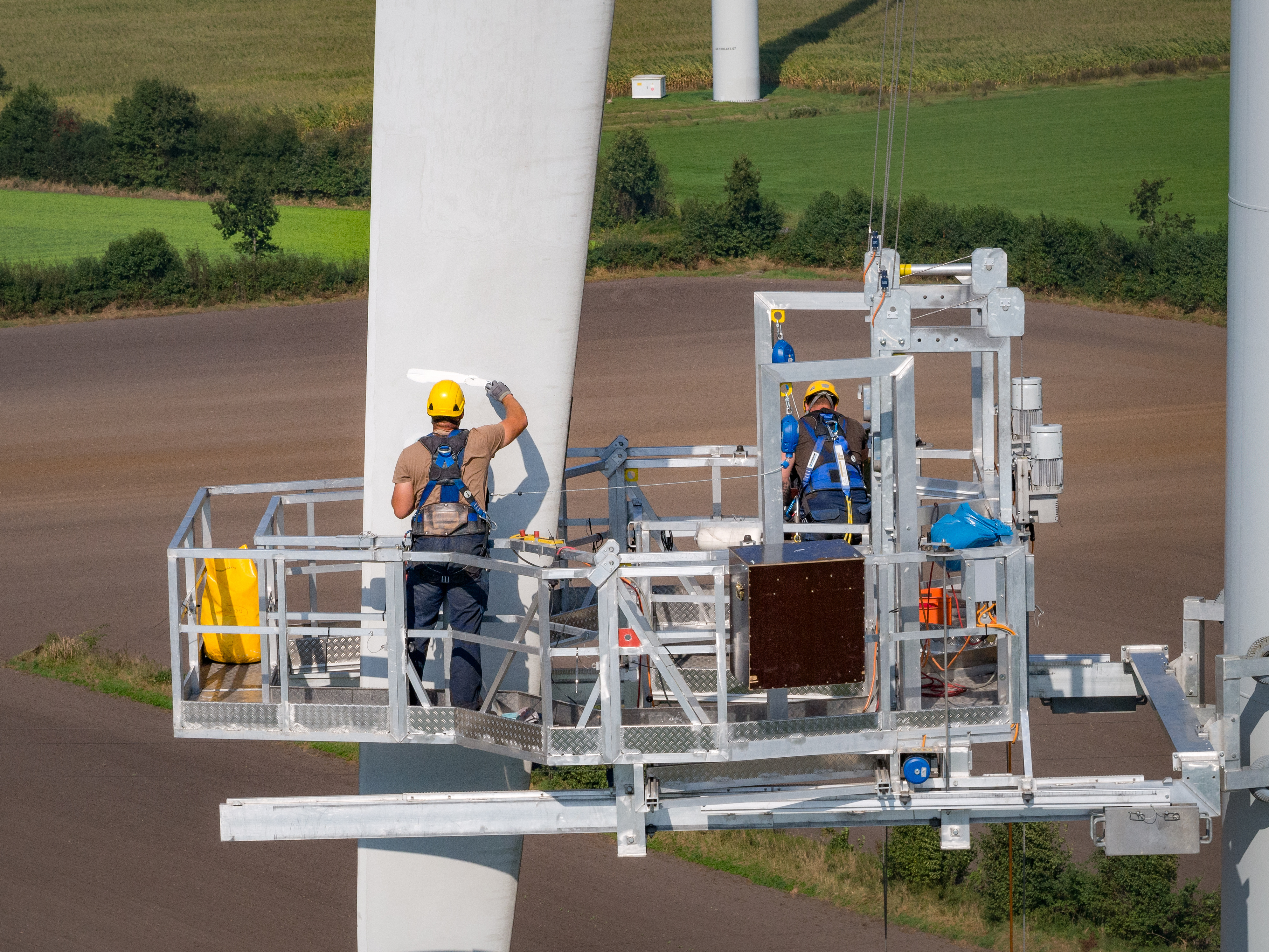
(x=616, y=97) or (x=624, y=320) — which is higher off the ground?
(x=616, y=97)

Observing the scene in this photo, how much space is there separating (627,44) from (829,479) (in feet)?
176

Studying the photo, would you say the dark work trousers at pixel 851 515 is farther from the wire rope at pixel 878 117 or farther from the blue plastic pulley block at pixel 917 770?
the blue plastic pulley block at pixel 917 770

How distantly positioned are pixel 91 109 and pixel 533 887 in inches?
1684

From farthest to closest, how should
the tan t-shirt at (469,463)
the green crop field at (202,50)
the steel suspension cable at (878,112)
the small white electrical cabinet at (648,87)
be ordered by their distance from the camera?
the small white electrical cabinet at (648,87)
the green crop field at (202,50)
the steel suspension cable at (878,112)
the tan t-shirt at (469,463)

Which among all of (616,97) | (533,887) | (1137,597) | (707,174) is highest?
(616,97)

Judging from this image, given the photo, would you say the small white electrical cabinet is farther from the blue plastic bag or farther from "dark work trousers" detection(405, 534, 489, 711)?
"dark work trousers" detection(405, 534, 489, 711)

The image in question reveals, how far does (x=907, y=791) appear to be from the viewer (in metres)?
10.3

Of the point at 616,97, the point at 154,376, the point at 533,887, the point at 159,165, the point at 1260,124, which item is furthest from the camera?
the point at 616,97

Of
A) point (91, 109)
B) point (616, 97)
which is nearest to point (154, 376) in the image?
point (91, 109)

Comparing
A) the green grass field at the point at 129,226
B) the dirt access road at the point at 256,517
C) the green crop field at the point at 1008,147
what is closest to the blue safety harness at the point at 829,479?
the dirt access road at the point at 256,517

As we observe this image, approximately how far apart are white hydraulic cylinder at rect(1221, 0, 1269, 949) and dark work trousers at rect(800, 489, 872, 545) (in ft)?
8.66

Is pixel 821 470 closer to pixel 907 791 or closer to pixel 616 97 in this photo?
pixel 907 791

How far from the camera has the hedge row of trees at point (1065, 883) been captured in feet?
60.2

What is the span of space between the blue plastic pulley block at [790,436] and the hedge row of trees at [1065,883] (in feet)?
24.6
